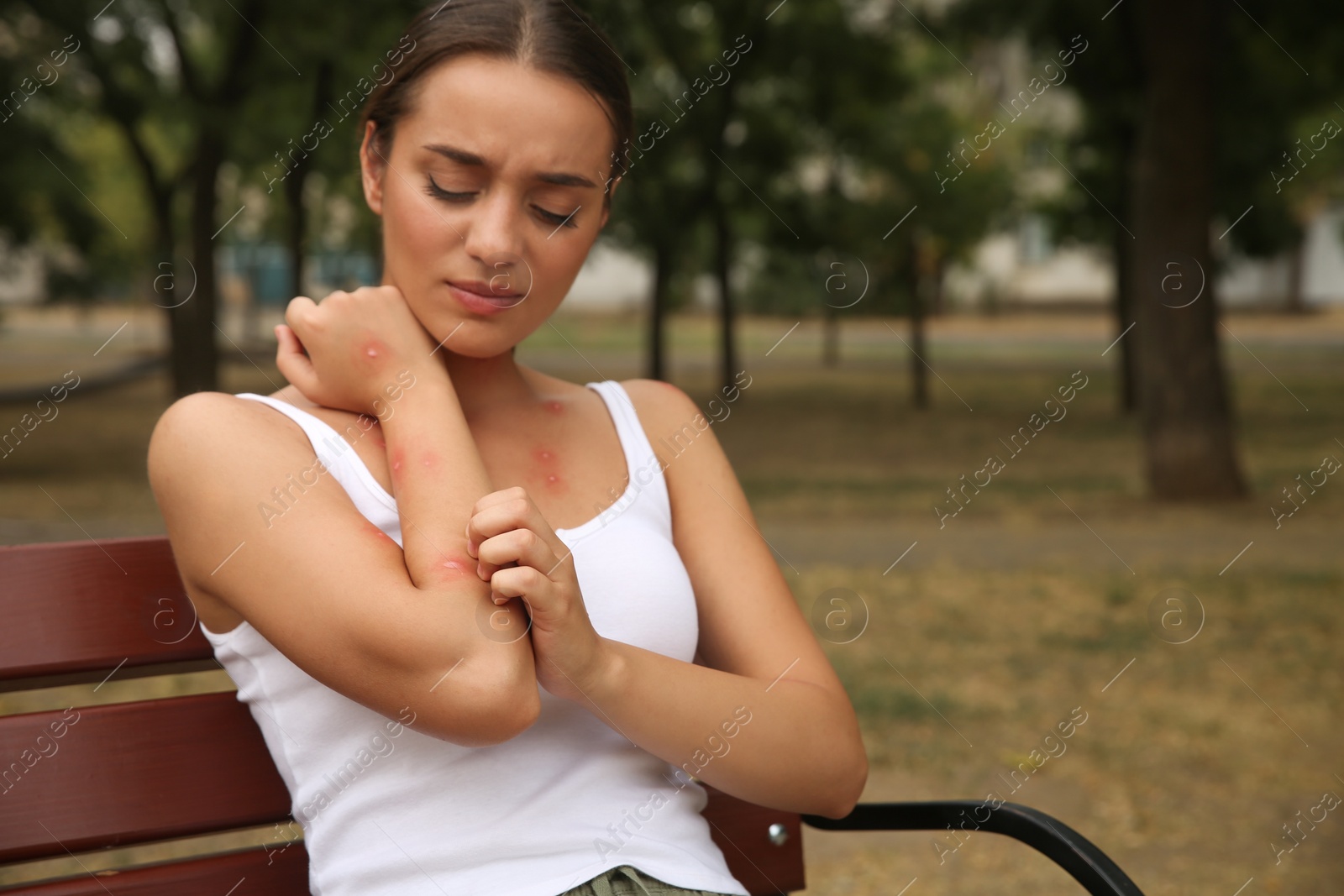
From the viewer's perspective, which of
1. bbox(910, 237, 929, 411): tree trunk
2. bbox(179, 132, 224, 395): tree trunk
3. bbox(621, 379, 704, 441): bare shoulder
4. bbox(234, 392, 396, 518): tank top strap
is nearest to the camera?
bbox(234, 392, 396, 518): tank top strap

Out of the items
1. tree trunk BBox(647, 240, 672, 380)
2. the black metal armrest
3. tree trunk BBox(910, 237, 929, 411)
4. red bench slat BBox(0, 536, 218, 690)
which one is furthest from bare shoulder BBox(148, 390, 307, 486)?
tree trunk BBox(910, 237, 929, 411)

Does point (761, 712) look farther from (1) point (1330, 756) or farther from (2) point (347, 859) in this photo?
(1) point (1330, 756)

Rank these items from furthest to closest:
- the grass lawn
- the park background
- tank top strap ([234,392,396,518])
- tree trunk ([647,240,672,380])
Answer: tree trunk ([647,240,672,380]) < the park background < the grass lawn < tank top strap ([234,392,396,518])

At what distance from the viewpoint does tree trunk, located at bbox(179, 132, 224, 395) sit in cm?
1325

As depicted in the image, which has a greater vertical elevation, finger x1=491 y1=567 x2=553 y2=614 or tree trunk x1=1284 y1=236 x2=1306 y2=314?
tree trunk x1=1284 y1=236 x2=1306 y2=314

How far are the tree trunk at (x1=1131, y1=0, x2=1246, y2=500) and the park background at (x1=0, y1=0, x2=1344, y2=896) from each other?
0.03m

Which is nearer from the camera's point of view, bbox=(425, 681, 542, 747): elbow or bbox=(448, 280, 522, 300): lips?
bbox=(425, 681, 542, 747): elbow

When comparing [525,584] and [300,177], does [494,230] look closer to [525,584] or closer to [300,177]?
[525,584]

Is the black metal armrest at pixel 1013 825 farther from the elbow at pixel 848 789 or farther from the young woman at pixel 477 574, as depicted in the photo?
the young woman at pixel 477 574

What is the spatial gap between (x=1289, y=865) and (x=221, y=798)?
3.37 metres

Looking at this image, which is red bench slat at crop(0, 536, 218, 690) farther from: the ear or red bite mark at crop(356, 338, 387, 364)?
the ear

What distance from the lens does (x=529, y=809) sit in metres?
1.67

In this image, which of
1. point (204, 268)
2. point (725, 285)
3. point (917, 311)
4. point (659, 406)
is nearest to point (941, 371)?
point (917, 311)

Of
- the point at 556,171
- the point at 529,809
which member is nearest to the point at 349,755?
the point at 529,809
